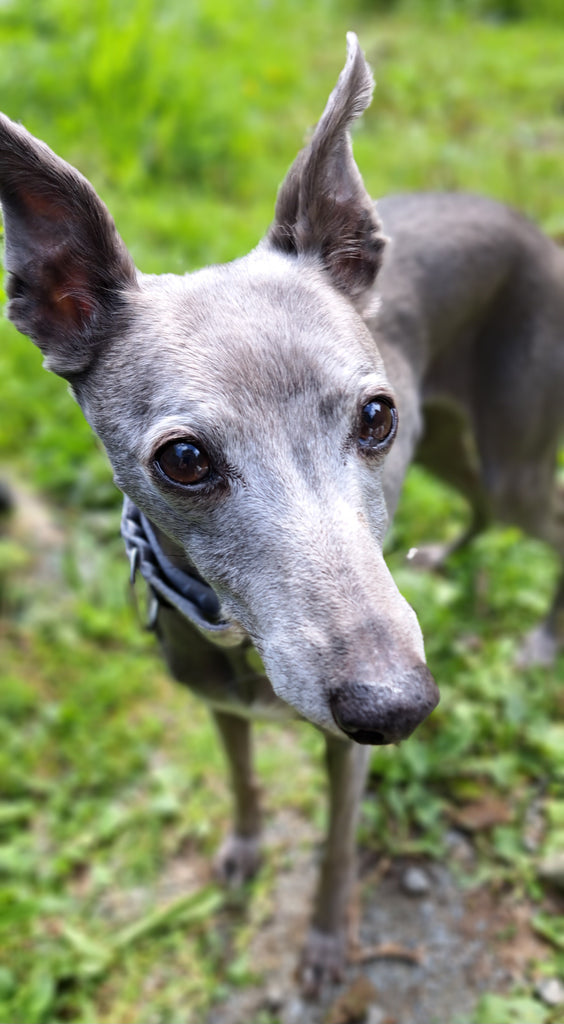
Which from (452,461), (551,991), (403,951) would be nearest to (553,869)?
(551,991)

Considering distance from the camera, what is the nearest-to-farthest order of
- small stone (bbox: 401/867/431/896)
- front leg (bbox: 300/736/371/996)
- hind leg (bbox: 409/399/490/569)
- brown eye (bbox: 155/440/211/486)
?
1. brown eye (bbox: 155/440/211/486)
2. front leg (bbox: 300/736/371/996)
3. small stone (bbox: 401/867/431/896)
4. hind leg (bbox: 409/399/490/569)

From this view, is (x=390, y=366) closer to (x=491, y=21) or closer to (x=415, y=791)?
(x=415, y=791)

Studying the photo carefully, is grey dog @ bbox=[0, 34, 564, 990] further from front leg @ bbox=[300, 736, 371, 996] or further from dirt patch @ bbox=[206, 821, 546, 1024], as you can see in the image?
dirt patch @ bbox=[206, 821, 546, 1024]

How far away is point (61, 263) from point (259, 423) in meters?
0.67

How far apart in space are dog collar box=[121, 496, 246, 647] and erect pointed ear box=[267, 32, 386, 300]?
0.79 m

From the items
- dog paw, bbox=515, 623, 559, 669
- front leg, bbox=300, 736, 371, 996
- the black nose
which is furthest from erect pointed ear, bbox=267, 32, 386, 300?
dog paw, bbox=515, 623, 559, 669

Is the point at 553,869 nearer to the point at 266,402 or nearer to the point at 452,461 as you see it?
the point at 452,461

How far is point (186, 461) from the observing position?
172 centimetres

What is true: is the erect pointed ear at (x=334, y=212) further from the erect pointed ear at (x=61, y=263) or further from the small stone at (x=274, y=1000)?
the small stone at (x=274, y=1000)

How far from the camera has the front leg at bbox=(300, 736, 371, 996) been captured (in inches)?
106

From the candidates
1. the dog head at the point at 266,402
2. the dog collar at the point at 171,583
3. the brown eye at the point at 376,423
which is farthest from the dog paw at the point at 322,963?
the brown eye at the point at 376,423

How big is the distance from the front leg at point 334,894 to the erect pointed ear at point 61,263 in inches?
61.6

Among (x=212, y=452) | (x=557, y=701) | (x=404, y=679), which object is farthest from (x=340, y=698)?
(x=557, y=701)

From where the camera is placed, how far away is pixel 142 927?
3.11m
